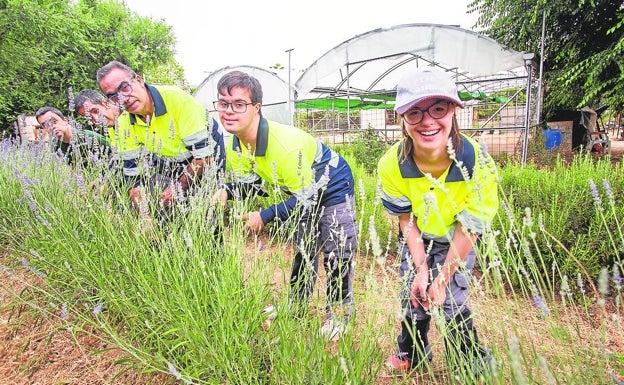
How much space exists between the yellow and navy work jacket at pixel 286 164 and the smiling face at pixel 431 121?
0.49 m

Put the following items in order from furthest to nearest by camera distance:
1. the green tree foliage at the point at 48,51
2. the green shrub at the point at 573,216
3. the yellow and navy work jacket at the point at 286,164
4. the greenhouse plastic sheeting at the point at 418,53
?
the green tree foliage at the point at 48,51 → the greenhouse plastic sheeting at the point at 418,53 → the green shrub at the point at 573,216 → the yellow and navy work jacket at the point at 286,164

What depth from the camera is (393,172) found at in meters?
1.79

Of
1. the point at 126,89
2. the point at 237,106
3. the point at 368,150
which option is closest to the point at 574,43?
the point at 368,150

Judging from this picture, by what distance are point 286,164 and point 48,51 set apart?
42.6 ft

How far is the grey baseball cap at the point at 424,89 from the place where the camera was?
1458 millimetres

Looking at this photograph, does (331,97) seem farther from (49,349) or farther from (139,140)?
(49,349)

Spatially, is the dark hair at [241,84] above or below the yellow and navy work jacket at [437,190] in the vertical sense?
above

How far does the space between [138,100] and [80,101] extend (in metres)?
1.38

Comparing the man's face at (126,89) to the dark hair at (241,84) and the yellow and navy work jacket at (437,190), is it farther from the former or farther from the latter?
the yellow and navy work jacket at (437,190)

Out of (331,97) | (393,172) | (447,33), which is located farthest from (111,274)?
(331,97)

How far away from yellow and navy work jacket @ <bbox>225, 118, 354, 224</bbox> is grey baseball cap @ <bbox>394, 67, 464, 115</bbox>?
1.75 feet

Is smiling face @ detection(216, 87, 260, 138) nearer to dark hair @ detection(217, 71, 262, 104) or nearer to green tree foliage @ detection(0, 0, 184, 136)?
dark hair @ detection(217, 71, 262, 104)

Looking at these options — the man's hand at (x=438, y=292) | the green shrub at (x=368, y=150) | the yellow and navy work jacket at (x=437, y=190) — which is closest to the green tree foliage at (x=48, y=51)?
the green shrub at (x=368, y=150)

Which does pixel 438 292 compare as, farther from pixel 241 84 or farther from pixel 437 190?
pixel 241 84
